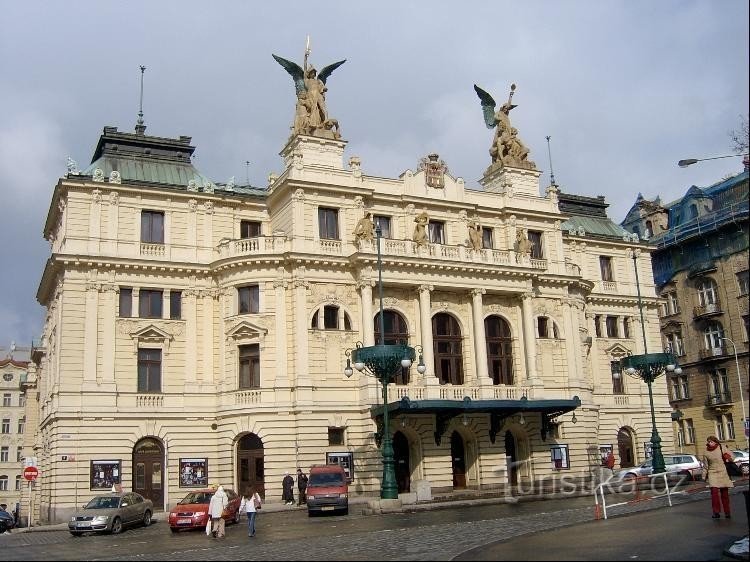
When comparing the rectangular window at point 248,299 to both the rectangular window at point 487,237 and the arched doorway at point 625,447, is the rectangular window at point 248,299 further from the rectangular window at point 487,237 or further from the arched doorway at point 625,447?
the arched doorway at point 625,447

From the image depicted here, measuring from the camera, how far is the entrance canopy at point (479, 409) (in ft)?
128

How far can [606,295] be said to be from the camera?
2206 inches

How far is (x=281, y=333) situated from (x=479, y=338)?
1101 cm

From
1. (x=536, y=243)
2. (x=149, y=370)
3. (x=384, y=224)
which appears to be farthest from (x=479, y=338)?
(x=149, y=370)

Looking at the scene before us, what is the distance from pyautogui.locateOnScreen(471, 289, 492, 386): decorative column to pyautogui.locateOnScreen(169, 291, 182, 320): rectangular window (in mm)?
15808

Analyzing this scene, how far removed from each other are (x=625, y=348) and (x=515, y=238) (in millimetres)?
13346

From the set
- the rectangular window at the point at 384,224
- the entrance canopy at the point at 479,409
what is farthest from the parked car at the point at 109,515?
the rectangular window at the point at 384,224

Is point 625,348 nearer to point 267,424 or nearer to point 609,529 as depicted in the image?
point 267,424

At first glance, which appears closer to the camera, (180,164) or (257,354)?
(257,354)

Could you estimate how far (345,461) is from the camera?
133 feet

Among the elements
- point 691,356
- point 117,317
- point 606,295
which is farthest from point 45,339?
point 691,356

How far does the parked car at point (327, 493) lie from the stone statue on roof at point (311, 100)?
19896mm

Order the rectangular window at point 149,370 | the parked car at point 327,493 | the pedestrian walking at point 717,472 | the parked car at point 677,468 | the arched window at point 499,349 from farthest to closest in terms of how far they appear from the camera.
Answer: the arched window at point 499,349
the parked car at point 677,468
the rectangular window at point 149,370
the parked car at point 327,493
the pedestrian walking at point 717,472

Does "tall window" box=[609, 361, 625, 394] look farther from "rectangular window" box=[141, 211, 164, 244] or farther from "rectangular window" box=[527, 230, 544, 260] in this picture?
"rectangular window" box=[141, 211, 164, 244]
